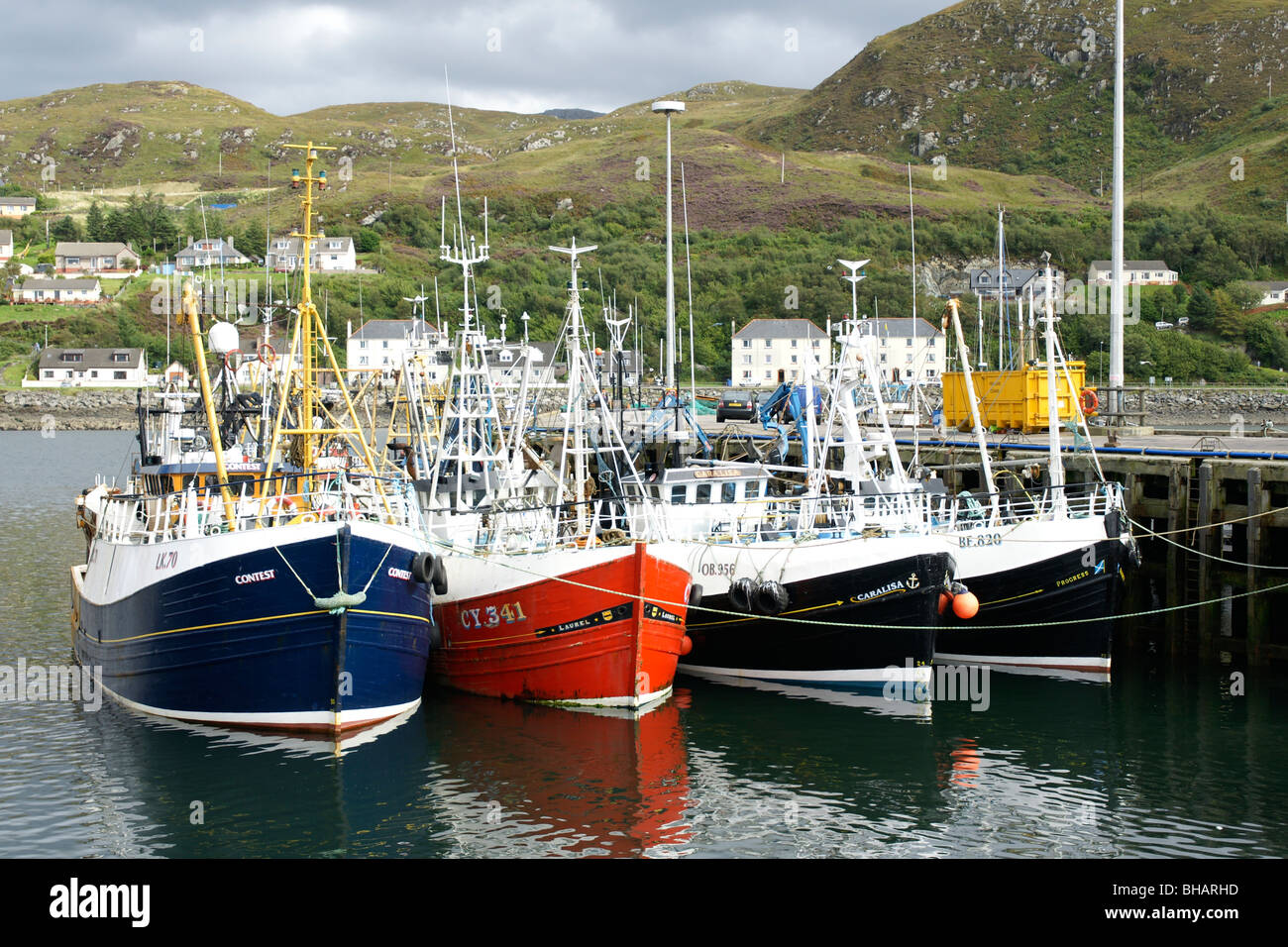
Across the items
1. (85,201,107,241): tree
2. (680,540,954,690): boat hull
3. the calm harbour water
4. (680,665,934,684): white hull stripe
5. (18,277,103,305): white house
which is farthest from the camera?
(85,201,107,241): tree

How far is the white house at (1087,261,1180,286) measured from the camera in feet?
384

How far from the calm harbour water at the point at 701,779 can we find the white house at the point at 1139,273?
101m

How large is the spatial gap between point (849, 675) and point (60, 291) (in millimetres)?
146006

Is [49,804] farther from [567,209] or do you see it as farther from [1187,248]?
[567,209]

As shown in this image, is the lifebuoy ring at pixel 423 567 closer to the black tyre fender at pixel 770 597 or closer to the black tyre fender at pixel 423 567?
the black tyre fender at pixel 423 567

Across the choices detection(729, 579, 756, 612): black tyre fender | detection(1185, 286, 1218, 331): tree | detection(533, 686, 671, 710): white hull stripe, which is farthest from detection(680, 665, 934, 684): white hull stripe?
detection(1185, 286, 1218, 331): tree

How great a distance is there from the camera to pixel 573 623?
20969mm

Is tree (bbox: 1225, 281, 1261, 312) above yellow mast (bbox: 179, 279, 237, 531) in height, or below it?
above

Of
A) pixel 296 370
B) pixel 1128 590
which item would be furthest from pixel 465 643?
pixel 1128 590

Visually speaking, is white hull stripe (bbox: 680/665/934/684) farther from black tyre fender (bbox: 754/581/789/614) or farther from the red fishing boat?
black tyre fender (bbox: 754/581/789/614)

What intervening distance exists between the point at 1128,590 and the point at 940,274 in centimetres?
10497

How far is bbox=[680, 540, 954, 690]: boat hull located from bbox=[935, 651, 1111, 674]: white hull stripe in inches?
151

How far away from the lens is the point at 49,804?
55.3 feet

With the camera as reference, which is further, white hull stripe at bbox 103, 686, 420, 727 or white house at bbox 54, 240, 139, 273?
white house at bbox 54, 240, 139, 273
